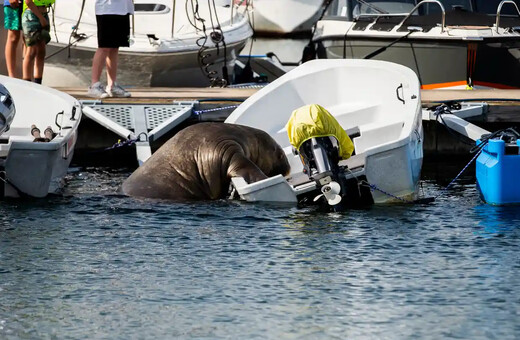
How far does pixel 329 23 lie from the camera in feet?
54.7

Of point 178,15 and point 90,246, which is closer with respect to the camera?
point 90,246

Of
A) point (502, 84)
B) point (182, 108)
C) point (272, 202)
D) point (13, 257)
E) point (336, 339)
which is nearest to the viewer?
point (336, 339)

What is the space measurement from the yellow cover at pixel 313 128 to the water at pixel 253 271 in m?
0.56

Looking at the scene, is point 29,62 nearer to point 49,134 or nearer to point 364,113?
point 49,134

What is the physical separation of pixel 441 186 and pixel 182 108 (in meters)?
3.01

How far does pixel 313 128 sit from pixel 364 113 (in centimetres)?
254

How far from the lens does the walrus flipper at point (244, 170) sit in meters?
9.42

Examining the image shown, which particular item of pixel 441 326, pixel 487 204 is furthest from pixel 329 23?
pixel 441 326

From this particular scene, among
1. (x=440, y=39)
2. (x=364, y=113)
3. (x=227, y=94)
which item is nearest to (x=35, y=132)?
(x=364, y=113)

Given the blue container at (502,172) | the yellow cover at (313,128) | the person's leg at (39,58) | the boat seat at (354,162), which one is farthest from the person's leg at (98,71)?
the blue container at (502,172)

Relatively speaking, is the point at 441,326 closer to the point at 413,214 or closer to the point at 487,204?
the point at 413,214

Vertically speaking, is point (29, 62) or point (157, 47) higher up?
point (29, 62)

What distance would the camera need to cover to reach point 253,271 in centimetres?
739

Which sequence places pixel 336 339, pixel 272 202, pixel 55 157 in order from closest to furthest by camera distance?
pixel 336 339 < pixel 272 202 < pixel 55 157
